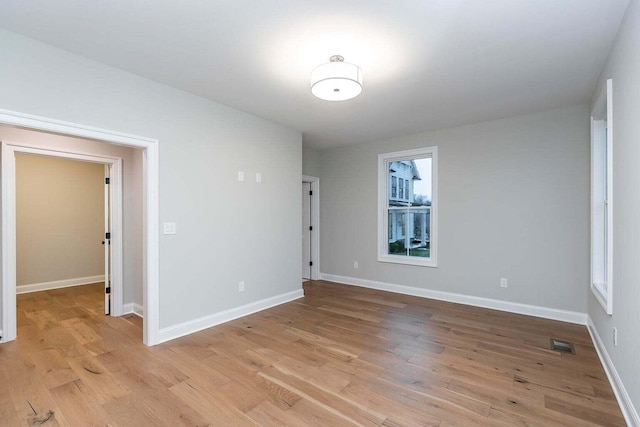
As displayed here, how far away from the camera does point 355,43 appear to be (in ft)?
7.84

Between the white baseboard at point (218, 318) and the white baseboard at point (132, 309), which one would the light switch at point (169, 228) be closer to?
the white baseboard at point (218, 318)

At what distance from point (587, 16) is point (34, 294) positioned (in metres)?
7.62

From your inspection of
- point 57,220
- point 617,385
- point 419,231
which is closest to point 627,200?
point 617,385

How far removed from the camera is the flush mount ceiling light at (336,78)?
8.13 ft

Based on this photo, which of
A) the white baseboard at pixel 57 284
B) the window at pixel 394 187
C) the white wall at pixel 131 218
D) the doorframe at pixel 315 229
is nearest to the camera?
the white wall at pixel 131 218

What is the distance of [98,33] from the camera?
230cm

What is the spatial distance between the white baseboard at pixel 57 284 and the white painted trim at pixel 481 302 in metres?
4.84

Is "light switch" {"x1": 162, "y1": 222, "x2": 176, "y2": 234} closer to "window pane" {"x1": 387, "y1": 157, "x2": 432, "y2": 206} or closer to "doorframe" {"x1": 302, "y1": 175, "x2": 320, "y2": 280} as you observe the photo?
"doorframe" {"x1": 302, "y1": 175, "x2": 320, "y2": 280}

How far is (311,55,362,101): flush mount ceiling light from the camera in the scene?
8.13 ft

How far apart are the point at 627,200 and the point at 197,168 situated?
373 cm

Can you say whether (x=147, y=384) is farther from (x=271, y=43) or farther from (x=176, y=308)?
(x=271, y=43)

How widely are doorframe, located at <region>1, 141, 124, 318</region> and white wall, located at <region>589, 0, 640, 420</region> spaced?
16.4 feet

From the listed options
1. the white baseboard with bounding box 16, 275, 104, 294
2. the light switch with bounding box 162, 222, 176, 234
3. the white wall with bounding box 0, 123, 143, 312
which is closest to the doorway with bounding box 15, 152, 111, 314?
the white baseboard with bounding box 16, 275, 104, 294

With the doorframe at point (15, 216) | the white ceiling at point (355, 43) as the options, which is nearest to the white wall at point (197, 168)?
the white ceiling at point (355, 43)
